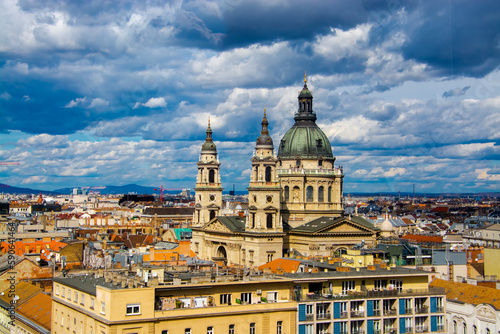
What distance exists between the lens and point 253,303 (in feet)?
164

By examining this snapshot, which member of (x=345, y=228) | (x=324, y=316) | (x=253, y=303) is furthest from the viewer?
(x=345, y=228)

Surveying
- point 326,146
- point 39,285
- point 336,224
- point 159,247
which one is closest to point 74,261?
point 159,247

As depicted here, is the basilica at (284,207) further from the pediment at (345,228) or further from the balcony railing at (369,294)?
the balcony railing at (369,294)

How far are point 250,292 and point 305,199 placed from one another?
64722mm

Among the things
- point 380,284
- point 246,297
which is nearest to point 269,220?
point 380,284

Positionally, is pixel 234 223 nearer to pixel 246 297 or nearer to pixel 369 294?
pixel 369 294

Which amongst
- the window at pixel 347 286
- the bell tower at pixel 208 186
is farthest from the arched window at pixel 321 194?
the window at pixel 347 286

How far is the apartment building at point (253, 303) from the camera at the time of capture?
44938 millimetres

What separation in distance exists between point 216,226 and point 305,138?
63.4 ft

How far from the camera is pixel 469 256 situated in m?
91.8

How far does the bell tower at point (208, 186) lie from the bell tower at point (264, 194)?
17.4 metres

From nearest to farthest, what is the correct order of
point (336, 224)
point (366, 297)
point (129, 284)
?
point (129, 284) < point (366, 297) < point (336, 224)

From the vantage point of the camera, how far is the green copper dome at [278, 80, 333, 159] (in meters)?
116

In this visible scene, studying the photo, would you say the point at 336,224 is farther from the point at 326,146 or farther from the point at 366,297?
the point at 366,297
